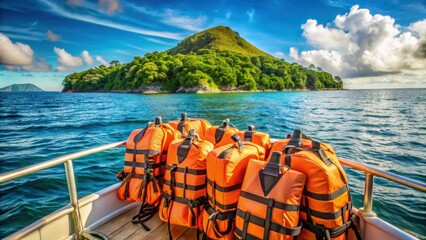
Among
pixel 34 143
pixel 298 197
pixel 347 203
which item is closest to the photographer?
pixel 298 197

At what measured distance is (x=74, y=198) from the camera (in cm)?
244

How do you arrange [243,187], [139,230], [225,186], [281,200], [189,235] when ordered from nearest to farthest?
[281,200] < [243,187] < [225,186] < [189,235] < [139,230]

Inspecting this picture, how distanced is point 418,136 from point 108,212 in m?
19.4

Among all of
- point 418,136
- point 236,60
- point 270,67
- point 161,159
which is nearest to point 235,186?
point 161,159

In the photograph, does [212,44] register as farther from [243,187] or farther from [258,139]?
[243,187]

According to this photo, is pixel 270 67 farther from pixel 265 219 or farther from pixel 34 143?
pixel 265 219

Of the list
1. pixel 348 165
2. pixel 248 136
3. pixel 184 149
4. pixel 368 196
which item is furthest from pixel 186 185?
pixel 368 196

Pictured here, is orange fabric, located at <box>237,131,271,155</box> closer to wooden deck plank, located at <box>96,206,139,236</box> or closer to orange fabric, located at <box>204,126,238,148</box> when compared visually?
orange fabric, located at <box>204,126,238,148</box>

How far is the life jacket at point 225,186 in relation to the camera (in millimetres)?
2016

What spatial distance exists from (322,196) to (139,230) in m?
2.03

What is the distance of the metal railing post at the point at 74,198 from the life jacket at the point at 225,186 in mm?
1420

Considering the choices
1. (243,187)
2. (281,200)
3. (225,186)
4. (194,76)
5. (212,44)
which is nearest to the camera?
(281,200)

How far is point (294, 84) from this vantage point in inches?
4619

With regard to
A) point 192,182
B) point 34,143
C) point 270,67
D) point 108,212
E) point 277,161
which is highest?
point 270,67
